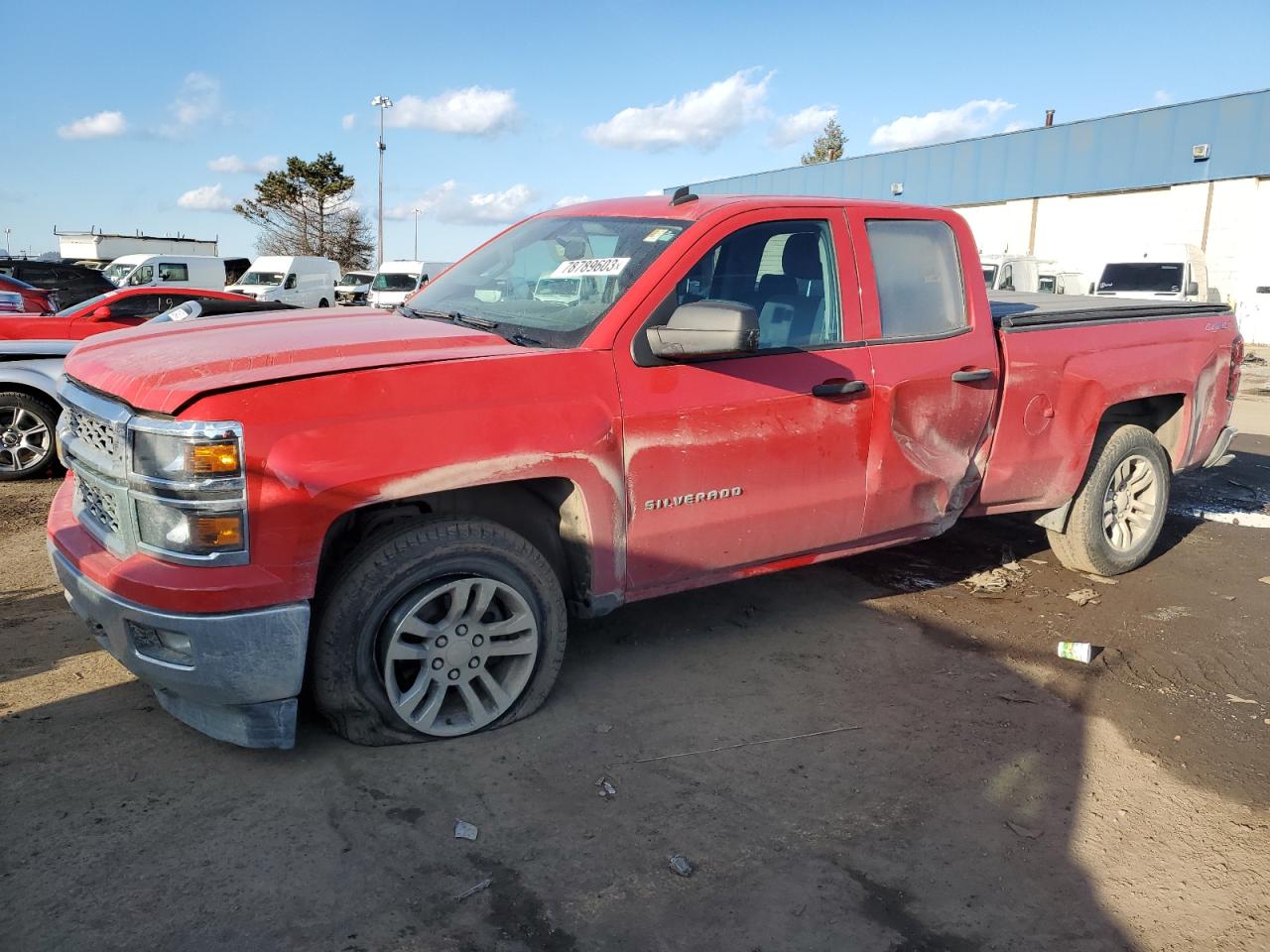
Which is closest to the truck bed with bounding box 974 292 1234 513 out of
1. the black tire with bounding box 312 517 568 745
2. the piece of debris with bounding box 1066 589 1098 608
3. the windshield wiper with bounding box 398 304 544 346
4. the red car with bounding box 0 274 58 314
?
the piece of debris with bounding box 1066 589 1098 608

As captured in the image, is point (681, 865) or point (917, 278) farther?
point (917, 278)

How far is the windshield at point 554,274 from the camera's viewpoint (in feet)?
12.1

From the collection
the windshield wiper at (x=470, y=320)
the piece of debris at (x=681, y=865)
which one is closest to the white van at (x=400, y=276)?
the windshield wiper at (x=470, y=320)

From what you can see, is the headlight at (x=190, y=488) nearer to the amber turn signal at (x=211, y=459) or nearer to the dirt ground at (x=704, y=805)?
the amber turn signal at (x=211, y=459)

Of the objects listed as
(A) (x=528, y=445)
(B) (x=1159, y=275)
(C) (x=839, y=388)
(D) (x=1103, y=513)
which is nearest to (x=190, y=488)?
(A) (x=528, y=445)

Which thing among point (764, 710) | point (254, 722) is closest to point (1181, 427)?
point (764, 710)

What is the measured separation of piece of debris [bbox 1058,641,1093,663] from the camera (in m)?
4.37

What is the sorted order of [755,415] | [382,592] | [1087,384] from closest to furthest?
1. [382,592]
2. [755,415]
3. [1087,384]

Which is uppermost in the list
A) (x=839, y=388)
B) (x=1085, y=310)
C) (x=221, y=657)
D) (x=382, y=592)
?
(x=1085, y=310)

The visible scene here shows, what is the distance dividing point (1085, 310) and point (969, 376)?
3.72 feet

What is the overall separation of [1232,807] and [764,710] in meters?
1.60

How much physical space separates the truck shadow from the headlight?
819 mm

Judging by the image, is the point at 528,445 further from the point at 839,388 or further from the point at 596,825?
the point at 839,388

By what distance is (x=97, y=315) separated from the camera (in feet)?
33.2
